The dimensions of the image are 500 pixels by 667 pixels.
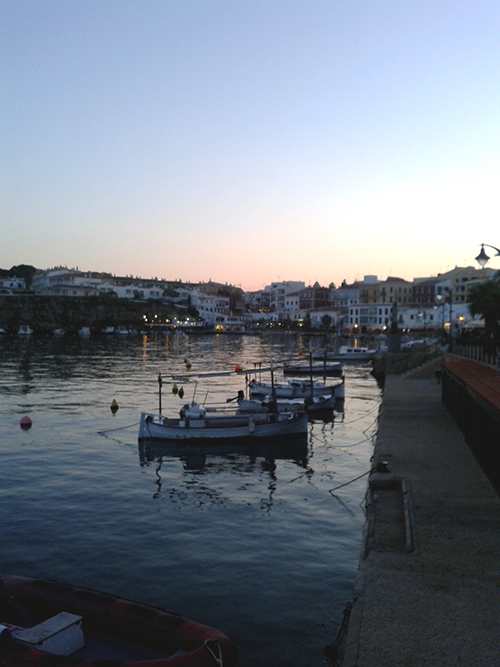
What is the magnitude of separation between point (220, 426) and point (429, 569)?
20408 mm

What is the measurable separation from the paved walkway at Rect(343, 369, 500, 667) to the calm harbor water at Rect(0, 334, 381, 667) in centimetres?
180

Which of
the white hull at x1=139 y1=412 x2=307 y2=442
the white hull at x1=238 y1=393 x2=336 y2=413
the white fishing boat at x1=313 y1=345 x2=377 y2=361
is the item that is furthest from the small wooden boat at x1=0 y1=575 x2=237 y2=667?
the white fishing boat at x1=313 y1=345 x2=377 y2=361

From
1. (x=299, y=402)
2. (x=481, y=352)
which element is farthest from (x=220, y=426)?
(x=481, y=352)

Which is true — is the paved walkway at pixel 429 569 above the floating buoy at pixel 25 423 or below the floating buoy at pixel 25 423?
above

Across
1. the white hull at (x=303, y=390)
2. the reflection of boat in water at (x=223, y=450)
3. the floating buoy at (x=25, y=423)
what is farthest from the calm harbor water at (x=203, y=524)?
the white hull at (x=303, y=390)

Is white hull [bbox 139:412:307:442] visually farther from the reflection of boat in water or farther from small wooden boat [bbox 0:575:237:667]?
small wooden boat [bbox 0:575:237:667]

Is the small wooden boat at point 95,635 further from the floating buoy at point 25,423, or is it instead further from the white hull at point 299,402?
the floating buoy at point 25,423

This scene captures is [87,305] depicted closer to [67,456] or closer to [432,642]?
[67,456]

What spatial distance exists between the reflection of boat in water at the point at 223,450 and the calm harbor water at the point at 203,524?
0.15 metres

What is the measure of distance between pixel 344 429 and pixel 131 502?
724 inches

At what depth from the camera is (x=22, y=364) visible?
74.2 metres

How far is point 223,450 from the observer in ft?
96.5

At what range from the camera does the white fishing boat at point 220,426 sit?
29.9m

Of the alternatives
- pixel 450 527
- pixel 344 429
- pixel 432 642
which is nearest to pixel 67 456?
pixel 344 429
